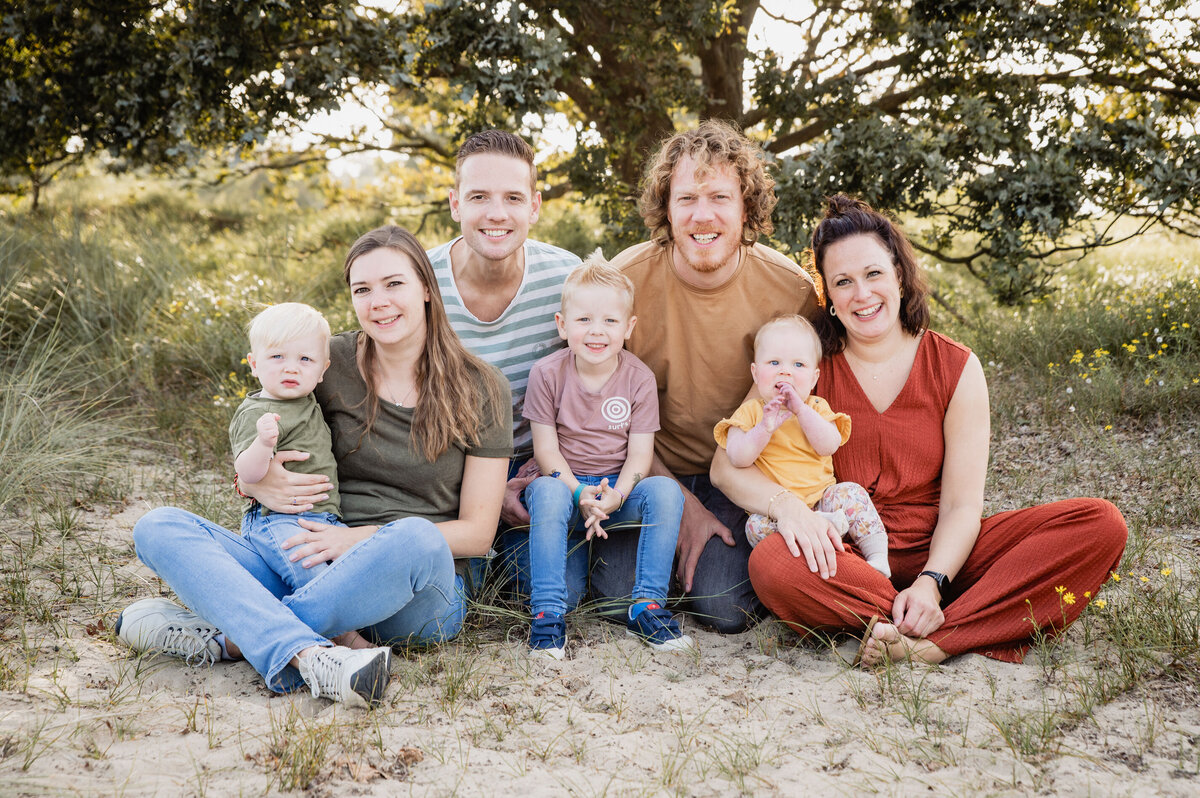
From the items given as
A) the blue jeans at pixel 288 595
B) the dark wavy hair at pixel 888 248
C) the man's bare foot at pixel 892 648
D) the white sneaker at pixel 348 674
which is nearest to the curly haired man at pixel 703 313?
the dark wavy hair at pixel 888 248

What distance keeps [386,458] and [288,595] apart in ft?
1.73

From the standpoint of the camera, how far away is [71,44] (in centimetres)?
536

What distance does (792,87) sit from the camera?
5.57 metres

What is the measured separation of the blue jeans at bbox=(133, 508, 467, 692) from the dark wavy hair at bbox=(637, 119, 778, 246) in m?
1.61

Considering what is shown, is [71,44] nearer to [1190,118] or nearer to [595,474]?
[595,474]

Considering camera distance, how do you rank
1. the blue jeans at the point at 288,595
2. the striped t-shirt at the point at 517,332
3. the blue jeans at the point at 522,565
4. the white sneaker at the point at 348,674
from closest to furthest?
1. the white sneaker at the point at 348,674
2. the blue jeans at the point at 288,595
3. the blue jeans at the point at 522,565
4. the striped t-shirt at the point at 517,332

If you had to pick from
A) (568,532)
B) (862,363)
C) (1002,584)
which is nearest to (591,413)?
(568,532)

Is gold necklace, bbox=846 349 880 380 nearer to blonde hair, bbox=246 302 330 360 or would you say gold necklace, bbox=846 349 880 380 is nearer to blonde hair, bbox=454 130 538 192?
blonde hair, bbox=454 130 538 192

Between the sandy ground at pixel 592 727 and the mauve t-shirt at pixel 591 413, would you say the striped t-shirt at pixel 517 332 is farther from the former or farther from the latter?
the sandy ground at pixel 592 727

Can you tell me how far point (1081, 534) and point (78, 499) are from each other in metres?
4.09

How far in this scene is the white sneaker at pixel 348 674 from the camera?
2.42m

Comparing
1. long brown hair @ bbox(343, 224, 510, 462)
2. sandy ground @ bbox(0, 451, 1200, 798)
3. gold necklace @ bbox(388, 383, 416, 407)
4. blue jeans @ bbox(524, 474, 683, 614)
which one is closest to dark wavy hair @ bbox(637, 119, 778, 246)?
long brown hair @ bbox(343, 224, 510, 462)

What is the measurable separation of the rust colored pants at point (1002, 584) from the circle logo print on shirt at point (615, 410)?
696 mm

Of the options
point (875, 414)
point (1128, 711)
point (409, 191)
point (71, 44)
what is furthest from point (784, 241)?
point (409, 191)
